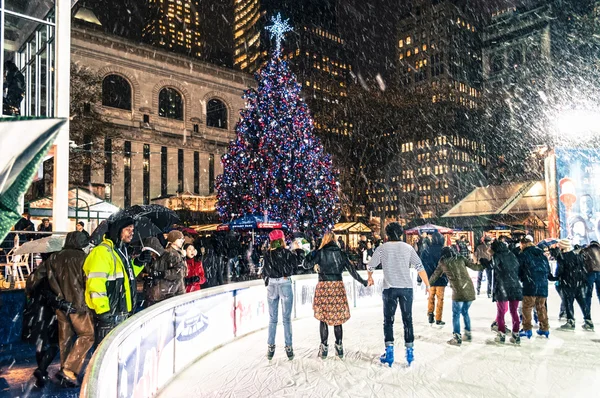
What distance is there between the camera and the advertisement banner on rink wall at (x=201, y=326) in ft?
19.2

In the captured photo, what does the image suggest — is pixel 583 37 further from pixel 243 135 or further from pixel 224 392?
pixel 224 392

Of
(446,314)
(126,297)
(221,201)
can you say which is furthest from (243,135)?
(126,297)

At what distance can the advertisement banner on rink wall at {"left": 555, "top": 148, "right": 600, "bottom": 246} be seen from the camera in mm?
15695

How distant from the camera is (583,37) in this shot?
40.7 metres

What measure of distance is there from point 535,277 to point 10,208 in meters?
7.09

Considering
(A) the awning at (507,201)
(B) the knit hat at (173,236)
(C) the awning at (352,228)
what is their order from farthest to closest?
1. (C) the awning at (352,228)
2. (A) the awning at (507,201)
3. (B) the knit hat at (173,236)

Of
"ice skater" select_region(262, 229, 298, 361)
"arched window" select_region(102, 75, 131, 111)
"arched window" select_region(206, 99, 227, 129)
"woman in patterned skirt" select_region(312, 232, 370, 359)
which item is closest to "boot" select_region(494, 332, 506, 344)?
"woman in patterned skirt" select_region(312, 232, 370, 359)

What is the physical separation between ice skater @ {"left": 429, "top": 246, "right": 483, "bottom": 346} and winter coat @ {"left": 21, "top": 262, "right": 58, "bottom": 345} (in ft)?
16.8

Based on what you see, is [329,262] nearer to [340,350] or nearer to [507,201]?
[340,350]

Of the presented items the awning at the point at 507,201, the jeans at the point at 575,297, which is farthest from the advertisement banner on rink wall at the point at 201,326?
the awning at the point at 507,201

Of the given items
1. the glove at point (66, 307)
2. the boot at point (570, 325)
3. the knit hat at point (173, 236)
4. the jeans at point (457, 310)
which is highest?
the knit hat at point (173, 236)

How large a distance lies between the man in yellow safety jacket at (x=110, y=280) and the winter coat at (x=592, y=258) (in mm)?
7199

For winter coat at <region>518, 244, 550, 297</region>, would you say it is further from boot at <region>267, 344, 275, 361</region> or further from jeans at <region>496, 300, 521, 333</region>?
boot at <region>267, 344, 275, 361</region>

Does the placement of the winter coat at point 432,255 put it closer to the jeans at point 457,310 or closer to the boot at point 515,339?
the jeans at point 457,310
